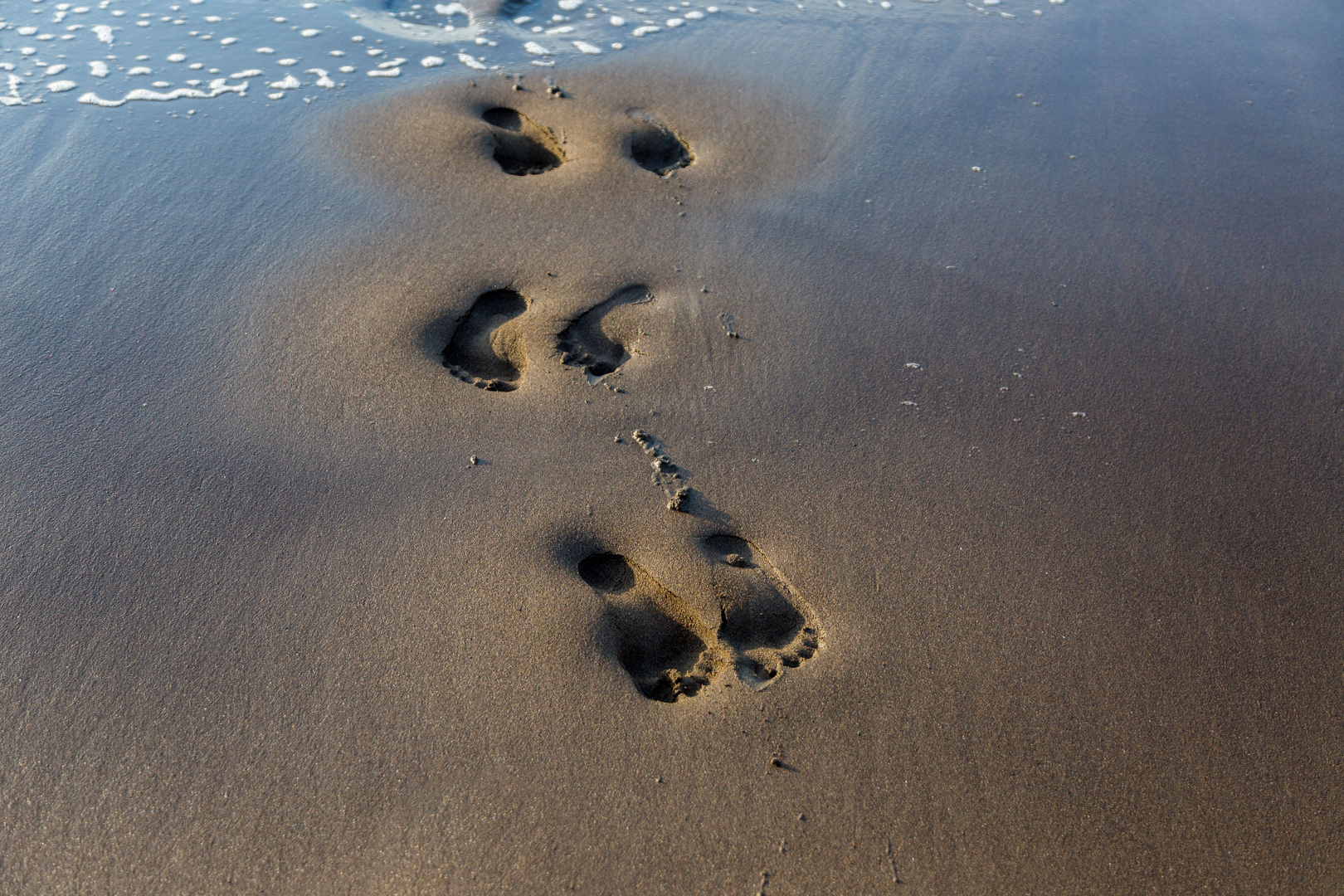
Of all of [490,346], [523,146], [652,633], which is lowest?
[652,633]

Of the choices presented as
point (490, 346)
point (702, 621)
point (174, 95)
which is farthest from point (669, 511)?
point (174, 95)

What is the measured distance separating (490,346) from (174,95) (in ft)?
7.70

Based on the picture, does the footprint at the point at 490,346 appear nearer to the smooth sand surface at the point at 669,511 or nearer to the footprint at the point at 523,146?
the smooth sand surface at the point at 669,511

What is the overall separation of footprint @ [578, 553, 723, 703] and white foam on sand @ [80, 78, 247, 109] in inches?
123

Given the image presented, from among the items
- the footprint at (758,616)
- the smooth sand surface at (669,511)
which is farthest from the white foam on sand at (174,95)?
the footprint at (758,616)

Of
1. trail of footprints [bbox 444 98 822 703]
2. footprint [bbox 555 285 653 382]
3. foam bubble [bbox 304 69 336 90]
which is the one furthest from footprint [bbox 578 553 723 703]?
foam bubble [bbox 304 69 336 90]

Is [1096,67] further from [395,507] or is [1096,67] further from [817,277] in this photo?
[395,507]

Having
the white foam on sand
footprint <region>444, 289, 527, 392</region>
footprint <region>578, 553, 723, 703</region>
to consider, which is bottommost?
footprint <region>578, 553, 723, 703</region>

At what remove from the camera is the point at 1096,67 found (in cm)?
441

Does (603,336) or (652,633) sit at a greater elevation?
(603,336)

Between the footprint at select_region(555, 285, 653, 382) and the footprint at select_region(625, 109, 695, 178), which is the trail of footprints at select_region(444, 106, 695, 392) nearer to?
the footprint at select_region(555, 285, 653, 382)

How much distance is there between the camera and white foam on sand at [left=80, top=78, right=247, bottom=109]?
3.80 meters

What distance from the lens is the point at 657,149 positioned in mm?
3732

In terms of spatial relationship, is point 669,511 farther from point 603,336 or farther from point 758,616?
point 603,336
